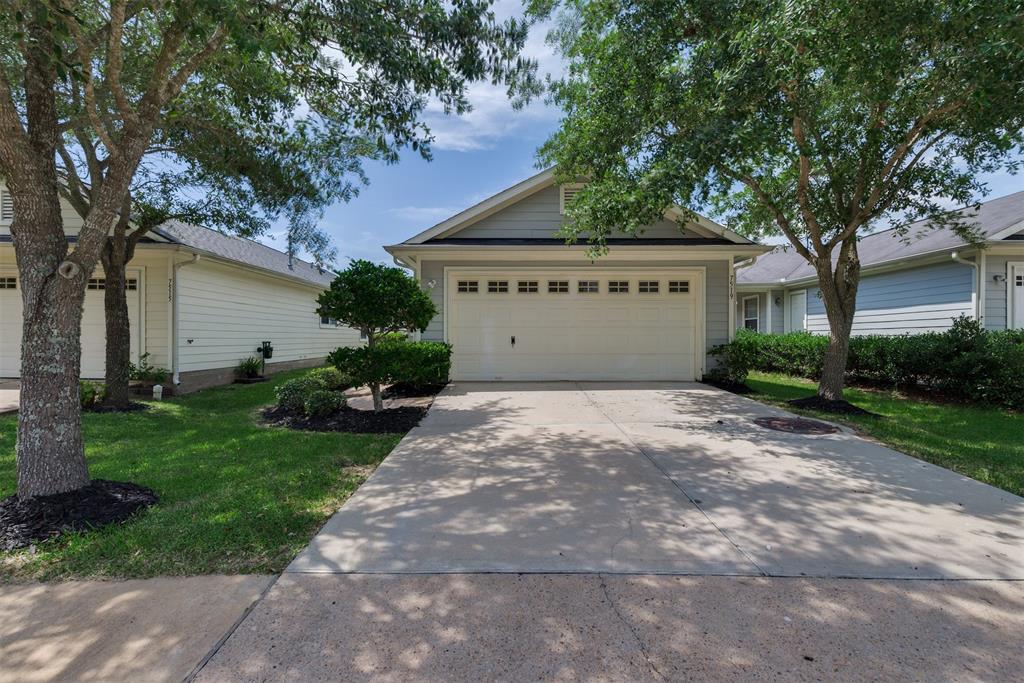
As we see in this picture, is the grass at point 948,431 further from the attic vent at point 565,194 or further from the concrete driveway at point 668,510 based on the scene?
the attic vent at point 565,194

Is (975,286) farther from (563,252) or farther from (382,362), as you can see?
(382,362)

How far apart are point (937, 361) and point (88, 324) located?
1700 centimetres

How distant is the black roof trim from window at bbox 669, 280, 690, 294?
0.88 m

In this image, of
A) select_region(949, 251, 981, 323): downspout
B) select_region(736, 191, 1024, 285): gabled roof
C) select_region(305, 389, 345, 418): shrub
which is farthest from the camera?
select_region(949, 251, 981, 323): downspout

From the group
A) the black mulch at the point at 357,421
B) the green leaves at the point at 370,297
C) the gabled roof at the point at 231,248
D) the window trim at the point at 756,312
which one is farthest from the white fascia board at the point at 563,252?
the window trim at the point at 756,312

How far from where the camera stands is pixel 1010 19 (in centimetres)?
463

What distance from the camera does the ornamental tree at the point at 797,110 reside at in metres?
5.11

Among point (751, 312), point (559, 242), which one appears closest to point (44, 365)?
point (559, 242)

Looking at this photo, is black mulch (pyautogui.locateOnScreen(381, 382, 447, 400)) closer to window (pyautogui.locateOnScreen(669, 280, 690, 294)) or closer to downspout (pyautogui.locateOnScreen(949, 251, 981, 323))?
window (pyautogui.locateOnScreen(669, 280, 690, 294))

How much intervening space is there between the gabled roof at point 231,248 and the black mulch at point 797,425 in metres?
7.31

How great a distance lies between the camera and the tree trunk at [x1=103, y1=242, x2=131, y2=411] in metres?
8.24

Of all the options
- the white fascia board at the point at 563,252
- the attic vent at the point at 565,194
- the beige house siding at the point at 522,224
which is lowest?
the white fascia board at the point at 563,252

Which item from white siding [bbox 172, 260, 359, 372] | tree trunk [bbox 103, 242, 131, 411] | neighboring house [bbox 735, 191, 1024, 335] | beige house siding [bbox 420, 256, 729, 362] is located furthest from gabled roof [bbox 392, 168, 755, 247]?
tree trunk [bbox 103, 242, 131, 411]

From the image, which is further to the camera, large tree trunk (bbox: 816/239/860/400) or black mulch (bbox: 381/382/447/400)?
black mulch (bbox: 381/382/447/400)
